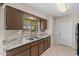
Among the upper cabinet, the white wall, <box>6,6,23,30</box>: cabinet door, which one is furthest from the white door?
<box>6,6,23,30</box>: cabinet door

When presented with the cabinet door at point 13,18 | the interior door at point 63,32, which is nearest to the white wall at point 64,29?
the interior door at point 63,32

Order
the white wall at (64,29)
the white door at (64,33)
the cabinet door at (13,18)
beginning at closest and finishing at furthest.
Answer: the cabinet door at (13,18) → the white wall at (64,29) → the white door at (64,33)

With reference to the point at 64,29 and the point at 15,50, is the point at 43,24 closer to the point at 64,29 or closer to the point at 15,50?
the point at 64,29

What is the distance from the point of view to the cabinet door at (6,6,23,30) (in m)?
2.24

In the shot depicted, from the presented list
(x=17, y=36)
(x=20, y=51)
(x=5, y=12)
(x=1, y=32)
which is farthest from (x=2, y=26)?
(x=17, y=36)

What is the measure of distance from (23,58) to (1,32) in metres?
1.65

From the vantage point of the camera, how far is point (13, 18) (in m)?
2.42

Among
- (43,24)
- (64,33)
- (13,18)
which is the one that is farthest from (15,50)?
(64,33)

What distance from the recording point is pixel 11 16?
2.34 metres

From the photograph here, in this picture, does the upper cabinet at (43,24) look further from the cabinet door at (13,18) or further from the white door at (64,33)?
the cabinet door at (13,18)

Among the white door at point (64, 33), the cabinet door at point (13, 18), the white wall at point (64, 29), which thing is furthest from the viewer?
the white door at point (64, 33)

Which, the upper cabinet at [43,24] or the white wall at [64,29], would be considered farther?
the white wall at [64,29]

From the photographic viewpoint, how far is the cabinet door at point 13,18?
7.34 ft

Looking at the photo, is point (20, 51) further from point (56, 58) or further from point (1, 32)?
point (56, 58)
